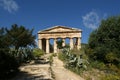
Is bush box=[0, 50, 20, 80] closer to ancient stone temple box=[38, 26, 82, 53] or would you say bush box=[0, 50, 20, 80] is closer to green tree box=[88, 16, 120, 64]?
green tree box=[88, 16, 120, 64]

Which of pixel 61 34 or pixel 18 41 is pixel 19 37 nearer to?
pixel 18 41

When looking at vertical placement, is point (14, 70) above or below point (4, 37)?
below

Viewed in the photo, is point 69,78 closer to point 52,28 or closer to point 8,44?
point 8,44

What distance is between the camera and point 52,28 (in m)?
74.9

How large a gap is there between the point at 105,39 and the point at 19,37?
11294 millimetres

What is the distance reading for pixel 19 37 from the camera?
32.8 m

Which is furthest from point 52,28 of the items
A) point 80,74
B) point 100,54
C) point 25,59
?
point 80,74

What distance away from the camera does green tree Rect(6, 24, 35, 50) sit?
32.8 metres

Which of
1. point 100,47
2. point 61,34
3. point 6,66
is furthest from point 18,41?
point 61,34

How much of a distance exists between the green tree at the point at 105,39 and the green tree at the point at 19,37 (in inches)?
330

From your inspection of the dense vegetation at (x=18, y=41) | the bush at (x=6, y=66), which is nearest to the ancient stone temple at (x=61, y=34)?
the dense vegetation at (x=18, y=41)

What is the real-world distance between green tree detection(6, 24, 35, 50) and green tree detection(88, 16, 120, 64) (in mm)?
8384

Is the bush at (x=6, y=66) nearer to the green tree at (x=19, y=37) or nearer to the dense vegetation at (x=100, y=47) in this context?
the dense vegetation at (x=100, y=47)

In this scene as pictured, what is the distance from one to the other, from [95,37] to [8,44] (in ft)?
36.6
